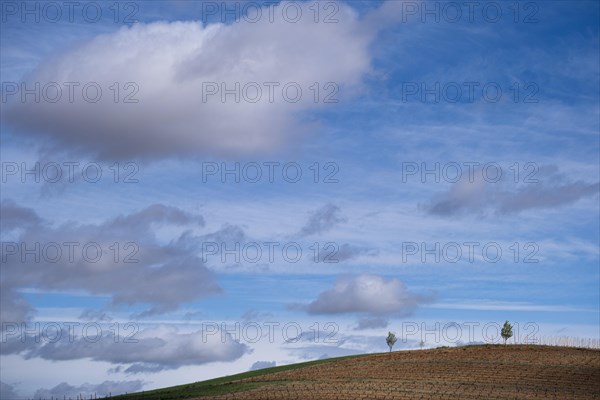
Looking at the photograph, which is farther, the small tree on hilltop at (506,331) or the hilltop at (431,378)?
the small tree on hilltop at (506,331)

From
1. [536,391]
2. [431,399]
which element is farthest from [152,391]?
[536,391]

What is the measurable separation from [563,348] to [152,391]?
2606 inches

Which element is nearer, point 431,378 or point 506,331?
point 431,378

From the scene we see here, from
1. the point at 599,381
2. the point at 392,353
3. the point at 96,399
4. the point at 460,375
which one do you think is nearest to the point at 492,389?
the point at 460,375

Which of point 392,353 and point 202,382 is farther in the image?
point 392,353

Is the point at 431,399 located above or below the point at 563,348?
below

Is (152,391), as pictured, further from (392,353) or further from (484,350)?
(484,350)

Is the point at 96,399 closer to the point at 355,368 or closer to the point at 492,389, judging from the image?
the point at 355,368

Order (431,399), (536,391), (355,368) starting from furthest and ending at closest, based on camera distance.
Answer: (355,368) < (536,391) < (431,399)

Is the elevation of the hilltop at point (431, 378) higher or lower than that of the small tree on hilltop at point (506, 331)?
lower

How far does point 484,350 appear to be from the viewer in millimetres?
115625

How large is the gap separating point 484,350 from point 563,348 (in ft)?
48.0

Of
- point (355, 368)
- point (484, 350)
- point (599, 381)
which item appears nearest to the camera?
point (599, 381)

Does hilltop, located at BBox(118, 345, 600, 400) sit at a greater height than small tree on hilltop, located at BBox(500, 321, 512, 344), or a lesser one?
lesser
